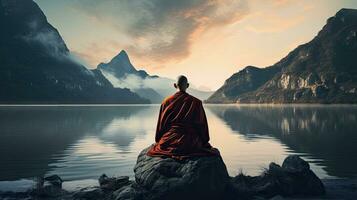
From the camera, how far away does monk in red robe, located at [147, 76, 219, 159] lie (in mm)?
13984

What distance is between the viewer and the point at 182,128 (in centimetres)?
1421

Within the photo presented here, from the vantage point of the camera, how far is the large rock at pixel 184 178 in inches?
516

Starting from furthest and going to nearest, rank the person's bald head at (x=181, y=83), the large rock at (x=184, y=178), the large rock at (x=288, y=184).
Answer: the large rock at (x=288, y=184) < the person's bald head at (x=181, y=83) < the large rock at (x=184, y=178)

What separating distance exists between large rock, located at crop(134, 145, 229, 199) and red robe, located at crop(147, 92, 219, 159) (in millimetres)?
329

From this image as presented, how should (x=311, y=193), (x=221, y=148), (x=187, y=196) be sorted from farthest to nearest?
(x=221, y=148)
(x=311, y=193)
(x=187, y=196)

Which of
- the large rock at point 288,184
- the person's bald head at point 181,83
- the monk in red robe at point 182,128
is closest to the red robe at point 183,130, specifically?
the monk in red robe at point 182,128

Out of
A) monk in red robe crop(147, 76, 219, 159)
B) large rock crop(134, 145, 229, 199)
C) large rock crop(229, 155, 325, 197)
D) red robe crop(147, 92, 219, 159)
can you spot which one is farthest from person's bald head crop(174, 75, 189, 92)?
large rock crop(229, 155, 325, 197)

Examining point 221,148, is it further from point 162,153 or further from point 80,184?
point 162,153

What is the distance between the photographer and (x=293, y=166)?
1614cm

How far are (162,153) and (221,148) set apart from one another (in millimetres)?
23056

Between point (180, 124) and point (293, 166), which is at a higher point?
point (180, 124)

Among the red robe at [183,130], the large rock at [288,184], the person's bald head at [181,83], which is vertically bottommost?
the large rock at [288,184]

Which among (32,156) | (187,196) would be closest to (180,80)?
(187,196)

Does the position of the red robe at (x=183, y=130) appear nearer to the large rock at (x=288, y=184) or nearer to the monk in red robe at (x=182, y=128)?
the monk in red robe at (x=182, y=128)
